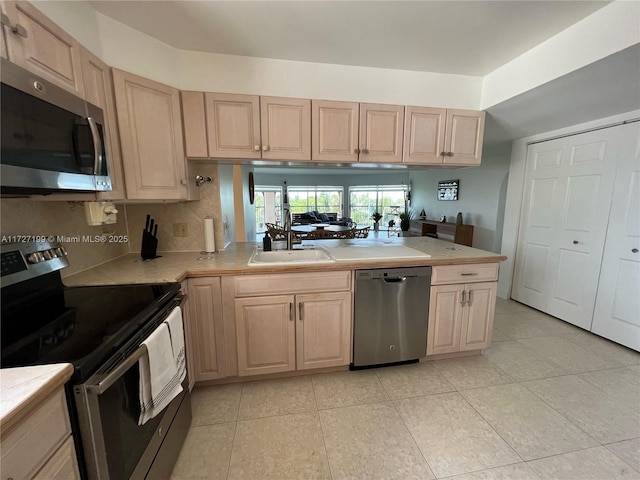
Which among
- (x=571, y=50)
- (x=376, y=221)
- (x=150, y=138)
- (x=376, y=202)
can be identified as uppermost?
(x=571, y=50)

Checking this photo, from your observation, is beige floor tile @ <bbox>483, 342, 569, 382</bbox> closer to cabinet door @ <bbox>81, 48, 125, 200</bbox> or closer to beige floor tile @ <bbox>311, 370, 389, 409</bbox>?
beige floor tile @ <bbox>311, 370, 389, 409</bbox>

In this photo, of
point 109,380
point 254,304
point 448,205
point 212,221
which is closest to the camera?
point 109,380

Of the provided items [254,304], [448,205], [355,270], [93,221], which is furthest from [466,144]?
[448,205]

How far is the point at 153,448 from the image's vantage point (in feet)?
3.67

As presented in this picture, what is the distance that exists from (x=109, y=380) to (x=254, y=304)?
102 cm

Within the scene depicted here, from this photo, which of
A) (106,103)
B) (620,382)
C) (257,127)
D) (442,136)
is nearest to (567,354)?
(620,382)

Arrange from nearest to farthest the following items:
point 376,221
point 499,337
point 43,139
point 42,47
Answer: point 43,139 → point 42,47 → point 499,337 → point 376,221

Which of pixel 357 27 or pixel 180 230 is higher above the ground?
pixel 357 27

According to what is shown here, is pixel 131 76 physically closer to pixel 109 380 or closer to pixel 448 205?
pixel 109 380

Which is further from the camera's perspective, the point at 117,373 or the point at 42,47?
the point at 42,47

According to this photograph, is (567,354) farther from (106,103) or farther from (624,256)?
(106,103)

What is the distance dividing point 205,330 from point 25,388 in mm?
1168

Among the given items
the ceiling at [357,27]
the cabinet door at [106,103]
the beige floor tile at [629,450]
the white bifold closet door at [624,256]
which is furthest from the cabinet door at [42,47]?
the white bifold closet door at [624,256]

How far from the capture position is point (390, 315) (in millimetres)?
1977
